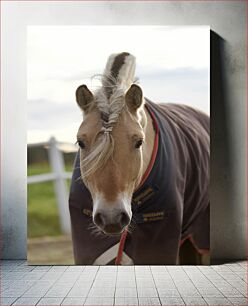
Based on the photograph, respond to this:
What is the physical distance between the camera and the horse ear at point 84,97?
3803 mm

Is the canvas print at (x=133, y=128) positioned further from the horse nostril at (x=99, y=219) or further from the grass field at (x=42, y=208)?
the horse nostril at (x=99, y=219)

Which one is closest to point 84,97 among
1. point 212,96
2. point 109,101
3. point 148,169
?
point 109,101

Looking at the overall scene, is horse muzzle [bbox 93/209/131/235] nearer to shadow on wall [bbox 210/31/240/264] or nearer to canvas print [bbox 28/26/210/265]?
canvas print [bbox 28/26/210/265]

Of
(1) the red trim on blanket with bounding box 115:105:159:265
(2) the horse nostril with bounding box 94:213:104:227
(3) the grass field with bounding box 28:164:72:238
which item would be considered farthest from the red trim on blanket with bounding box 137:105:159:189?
(3) the grass field with bounding box 28:164:72:238

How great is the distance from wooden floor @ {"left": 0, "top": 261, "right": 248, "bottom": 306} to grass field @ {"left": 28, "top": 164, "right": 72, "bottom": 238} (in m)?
0.25

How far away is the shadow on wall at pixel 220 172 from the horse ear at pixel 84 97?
3.27ft

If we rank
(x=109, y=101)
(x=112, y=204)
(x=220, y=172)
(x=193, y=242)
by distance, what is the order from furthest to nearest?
(x=220, y=172) → (x=193, y=242) → (x=109, y=101) → (x=112, y=204)

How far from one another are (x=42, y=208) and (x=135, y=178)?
2.70 ft

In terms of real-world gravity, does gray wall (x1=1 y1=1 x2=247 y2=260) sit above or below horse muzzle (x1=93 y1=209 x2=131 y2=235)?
above

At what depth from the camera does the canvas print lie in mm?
3820

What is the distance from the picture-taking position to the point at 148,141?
12.5 ft

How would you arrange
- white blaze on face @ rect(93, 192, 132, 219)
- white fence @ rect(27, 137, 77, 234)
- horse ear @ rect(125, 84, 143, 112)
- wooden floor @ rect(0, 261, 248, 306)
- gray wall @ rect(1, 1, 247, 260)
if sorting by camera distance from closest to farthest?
wooden floor @ rect(0, 261, 248, 306), white blaze on face @ rect(93, 192, 132, 219), horse ear @ rect(125, 84, 143, 112), white fence @ rect(27, 137, 77, 234), gray wall @ rect(1, 1, 247, 260)

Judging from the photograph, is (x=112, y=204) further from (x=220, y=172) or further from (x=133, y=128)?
(x=220, y=172)

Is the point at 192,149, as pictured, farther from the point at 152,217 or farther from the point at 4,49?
the point at 4,49
